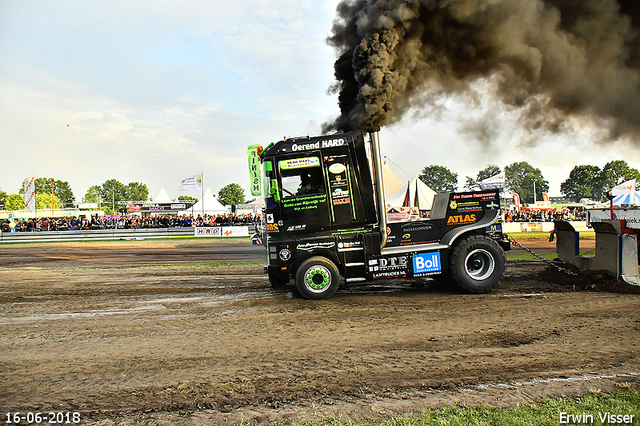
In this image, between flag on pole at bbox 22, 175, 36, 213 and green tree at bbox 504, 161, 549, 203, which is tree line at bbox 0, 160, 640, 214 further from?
flag on pole at bbox 22, 175, 36, 213

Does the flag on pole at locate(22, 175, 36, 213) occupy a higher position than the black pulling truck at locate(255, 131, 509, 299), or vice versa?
the flag on pole at locate(22, 175, 36, 213)

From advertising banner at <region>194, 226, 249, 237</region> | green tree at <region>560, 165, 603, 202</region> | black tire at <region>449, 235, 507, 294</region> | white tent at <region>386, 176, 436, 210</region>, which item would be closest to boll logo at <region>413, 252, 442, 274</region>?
black tire at <region>449, 235, 507, 294</region>

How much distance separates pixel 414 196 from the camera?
29.9m

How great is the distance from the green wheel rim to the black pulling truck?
0.06 feet

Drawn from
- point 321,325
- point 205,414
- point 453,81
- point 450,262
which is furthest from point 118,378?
point 453,81

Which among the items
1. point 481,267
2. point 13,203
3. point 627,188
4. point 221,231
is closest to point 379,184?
point 481,267

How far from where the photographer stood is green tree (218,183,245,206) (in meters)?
114

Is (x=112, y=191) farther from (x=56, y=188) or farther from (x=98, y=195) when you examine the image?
(x=56, y=188)

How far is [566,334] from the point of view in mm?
5039

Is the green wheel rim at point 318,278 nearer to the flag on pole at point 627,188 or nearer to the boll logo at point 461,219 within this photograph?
the boll logo at point 461,219

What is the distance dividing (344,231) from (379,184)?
3.50 ft

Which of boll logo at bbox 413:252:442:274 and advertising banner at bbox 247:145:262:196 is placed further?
advertising banner at bbox 247:145:262:196
